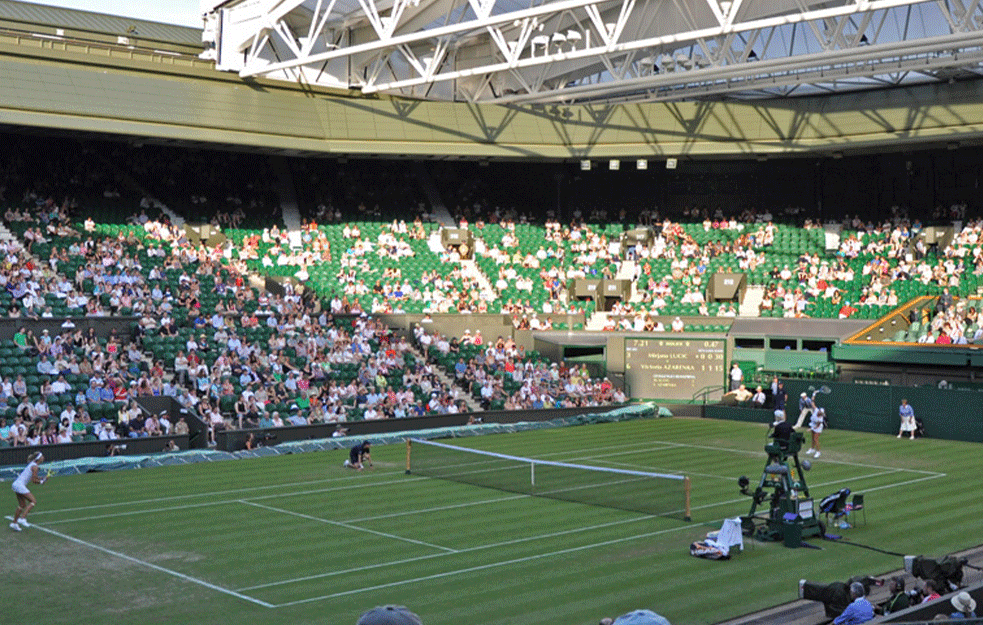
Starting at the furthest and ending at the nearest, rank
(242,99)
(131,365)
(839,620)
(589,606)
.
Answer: (242,99) < (131,365) < (589,606) < (839,620)

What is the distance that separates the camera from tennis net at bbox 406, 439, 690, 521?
21.3 meters

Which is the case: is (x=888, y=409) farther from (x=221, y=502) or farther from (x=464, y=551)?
(x=221, y=502)

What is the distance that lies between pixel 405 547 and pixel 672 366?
24.5m

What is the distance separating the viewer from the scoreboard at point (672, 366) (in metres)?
40.4

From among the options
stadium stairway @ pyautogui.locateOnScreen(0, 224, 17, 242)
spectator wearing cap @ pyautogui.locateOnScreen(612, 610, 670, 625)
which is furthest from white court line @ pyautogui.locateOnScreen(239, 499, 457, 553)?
stadium stairway @ pyautogui.locateOnScreen(0, 224, 17, 242)

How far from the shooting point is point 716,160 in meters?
50.6

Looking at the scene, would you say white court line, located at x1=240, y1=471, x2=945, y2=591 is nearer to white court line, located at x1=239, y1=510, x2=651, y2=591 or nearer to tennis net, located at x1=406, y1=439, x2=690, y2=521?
white court line, located at x1=239, y1=510, x2=651, y2=591

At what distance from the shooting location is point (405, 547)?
58.2ft

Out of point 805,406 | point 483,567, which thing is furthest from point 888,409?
point 483,567

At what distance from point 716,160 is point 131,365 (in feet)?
96.6

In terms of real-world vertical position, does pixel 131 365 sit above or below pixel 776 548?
above

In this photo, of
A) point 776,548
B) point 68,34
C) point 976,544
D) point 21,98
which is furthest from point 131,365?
point 976,544

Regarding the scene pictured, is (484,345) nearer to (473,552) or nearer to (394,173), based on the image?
(394,173)

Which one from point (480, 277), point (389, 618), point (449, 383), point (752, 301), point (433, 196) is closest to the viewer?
point (389, 618)
